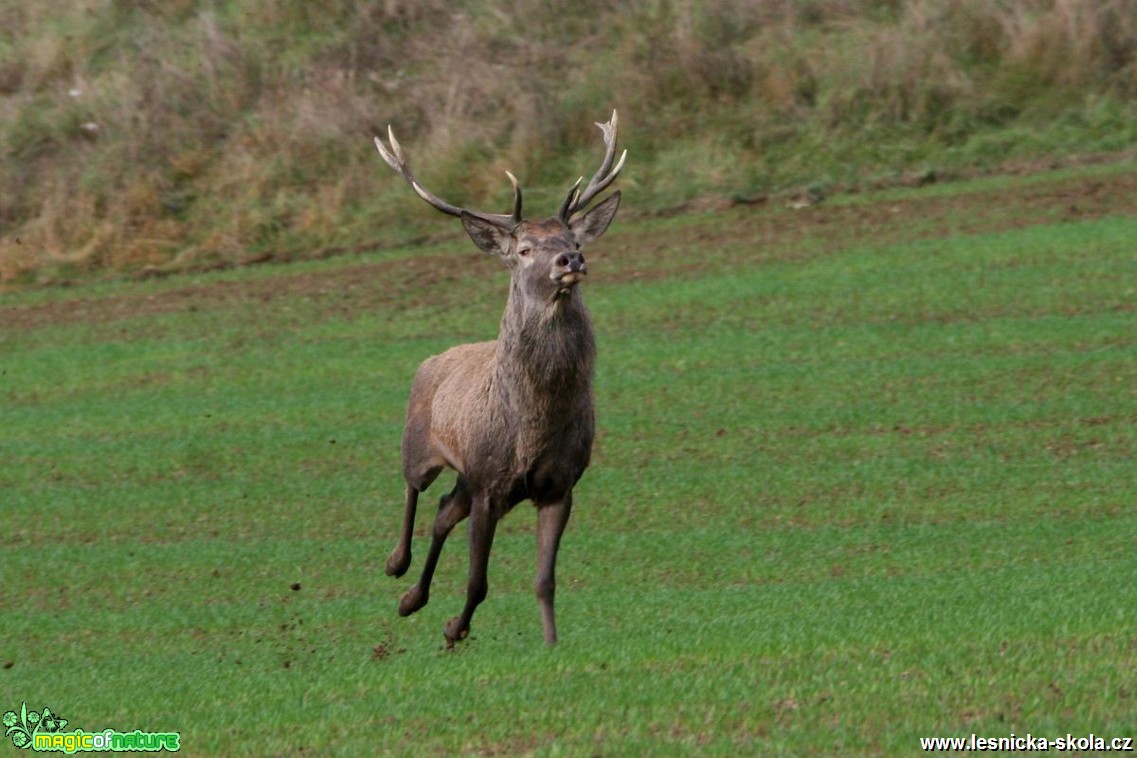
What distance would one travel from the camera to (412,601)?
11211 mm

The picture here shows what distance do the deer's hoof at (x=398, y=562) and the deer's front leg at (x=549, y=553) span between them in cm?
190

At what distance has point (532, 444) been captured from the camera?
9812 millimetres

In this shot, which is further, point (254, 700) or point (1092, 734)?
point (254, 700)

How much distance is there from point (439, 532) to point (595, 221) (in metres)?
2.11

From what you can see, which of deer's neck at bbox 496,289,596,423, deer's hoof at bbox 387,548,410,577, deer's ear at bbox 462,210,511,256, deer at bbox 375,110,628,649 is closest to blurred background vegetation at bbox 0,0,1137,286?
deer's hoof at bbox 387,548,410,577

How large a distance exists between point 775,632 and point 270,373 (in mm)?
11028

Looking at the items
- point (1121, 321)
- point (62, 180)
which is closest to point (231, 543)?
point (1121, 321)

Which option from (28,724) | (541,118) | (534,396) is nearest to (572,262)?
(534,396)

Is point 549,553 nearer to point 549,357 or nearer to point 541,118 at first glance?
point 549,357

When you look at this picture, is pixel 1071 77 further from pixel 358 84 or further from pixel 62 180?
pixel 62 180

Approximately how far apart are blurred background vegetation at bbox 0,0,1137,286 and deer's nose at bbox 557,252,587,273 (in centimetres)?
1495

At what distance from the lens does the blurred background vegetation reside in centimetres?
2494

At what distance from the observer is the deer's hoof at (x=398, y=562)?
11703 mm

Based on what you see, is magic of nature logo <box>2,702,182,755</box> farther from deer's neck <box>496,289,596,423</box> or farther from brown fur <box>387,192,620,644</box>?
deer's neck <box>496,289,596,423</box>
